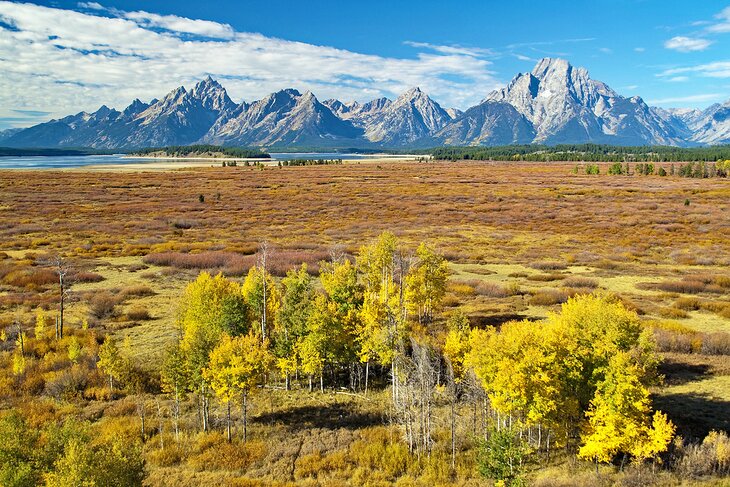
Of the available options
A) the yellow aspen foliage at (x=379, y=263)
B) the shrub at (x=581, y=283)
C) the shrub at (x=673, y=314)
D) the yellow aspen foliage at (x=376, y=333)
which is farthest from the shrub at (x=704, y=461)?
the shrub at (x=581, y=283)

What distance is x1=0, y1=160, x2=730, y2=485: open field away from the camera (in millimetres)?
19297

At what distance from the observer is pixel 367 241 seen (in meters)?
60.5

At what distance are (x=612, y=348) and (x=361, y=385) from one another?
12327mm

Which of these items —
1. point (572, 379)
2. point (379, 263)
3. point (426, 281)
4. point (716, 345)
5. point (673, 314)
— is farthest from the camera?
point (673, 314)

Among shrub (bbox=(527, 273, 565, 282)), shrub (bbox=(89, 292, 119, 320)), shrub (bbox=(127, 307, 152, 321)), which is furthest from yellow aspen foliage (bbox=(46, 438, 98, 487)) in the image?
shrub (bbox=(527, 273, 565, 282))

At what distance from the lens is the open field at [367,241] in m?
19.3

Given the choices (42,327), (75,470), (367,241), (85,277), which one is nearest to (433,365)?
(75,470)

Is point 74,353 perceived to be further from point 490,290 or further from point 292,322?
point 490,290

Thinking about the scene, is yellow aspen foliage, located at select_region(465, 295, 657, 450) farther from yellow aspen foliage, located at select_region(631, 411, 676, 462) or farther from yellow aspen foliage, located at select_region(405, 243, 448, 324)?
yellow aspen foliage, located at select_region(405, 243, 448, 324)

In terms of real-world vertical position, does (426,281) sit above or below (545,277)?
above

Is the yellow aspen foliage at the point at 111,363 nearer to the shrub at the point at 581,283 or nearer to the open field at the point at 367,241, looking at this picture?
the open field at the point at 367,241

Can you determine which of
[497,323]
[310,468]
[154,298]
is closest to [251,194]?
[154,298]

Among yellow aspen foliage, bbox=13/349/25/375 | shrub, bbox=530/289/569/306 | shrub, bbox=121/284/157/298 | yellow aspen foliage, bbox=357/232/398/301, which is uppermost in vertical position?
yellow aspen foliage, bbox=357/232/398/301

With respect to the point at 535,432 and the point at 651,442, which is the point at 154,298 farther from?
the point at 651,442
